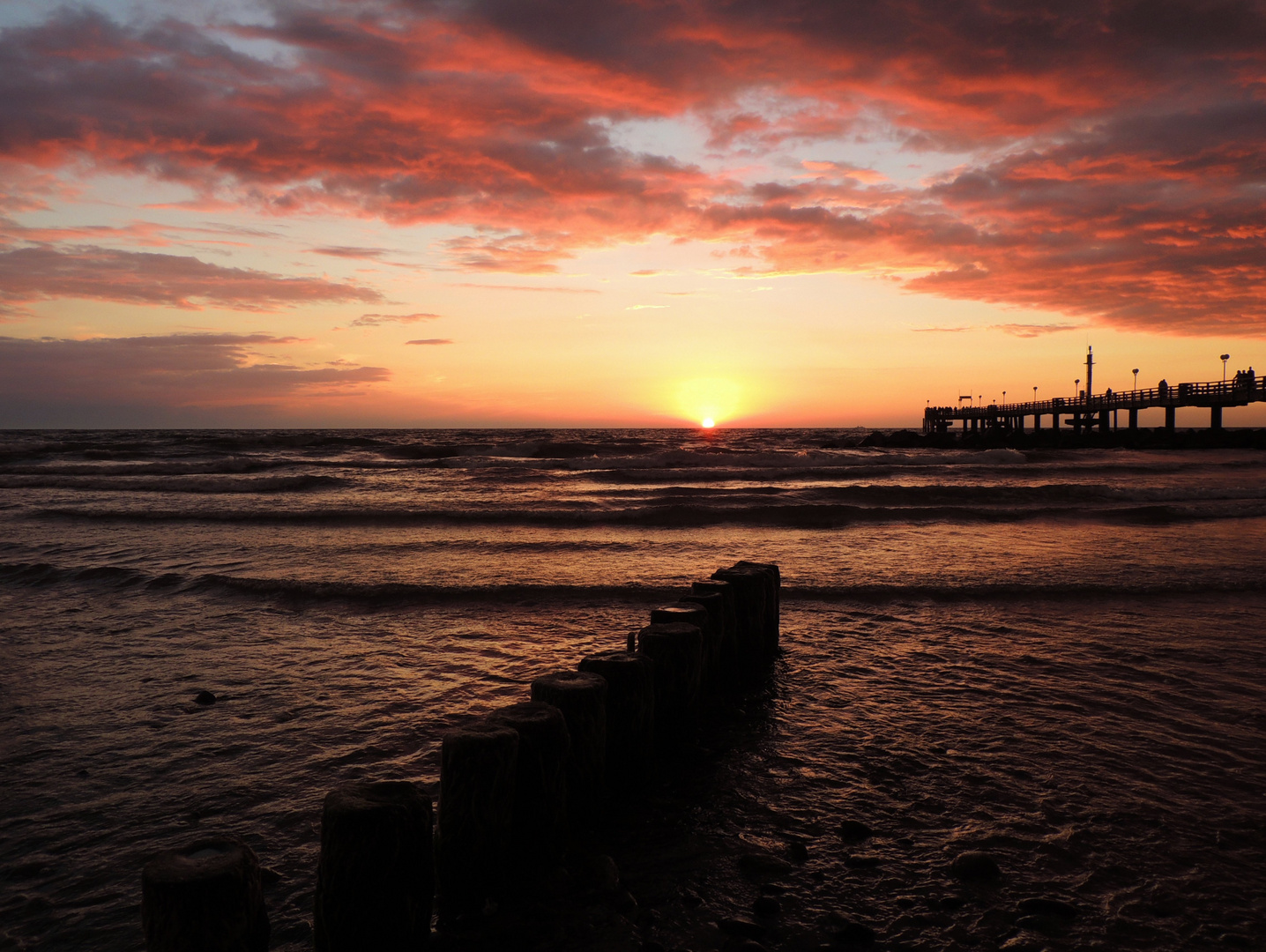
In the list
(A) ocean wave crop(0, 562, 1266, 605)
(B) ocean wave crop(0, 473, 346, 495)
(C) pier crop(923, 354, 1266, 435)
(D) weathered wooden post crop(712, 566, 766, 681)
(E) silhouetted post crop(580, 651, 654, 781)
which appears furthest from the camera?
(C) pier crop(923, 354, 1266, 435)

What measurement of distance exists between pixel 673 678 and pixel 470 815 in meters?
1.97

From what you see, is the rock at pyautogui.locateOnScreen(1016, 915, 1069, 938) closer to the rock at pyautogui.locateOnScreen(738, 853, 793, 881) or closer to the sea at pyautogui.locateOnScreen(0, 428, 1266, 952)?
the sea at pyautogui.locateOnScreen(0, 428, 1266, 952)

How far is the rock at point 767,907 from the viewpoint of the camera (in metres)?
3.23

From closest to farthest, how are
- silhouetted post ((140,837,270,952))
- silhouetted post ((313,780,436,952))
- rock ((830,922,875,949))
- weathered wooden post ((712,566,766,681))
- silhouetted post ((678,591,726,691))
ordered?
silhouetted post ((140,837,270,952))
silhouetted post ((313,780,436,952))
rock ((830,922,875,949))
silhouetted post ((678,591,726,691))
weathered wooden post ((712,566,766,681))

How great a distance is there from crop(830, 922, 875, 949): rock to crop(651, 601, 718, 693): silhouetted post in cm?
227

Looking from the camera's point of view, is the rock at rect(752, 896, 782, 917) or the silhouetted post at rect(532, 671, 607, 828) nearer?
the rock at rect(752, 896, 782, 917)

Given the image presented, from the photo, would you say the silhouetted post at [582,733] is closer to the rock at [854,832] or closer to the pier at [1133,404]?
the rock at [854,832]

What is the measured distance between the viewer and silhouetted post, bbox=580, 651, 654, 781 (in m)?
4.38

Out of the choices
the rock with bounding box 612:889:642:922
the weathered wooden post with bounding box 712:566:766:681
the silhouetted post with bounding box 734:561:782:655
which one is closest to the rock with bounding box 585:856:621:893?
the rock with bounding box 612:889:642:922

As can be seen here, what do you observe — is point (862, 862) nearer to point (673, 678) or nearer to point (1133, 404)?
point (673, 678)

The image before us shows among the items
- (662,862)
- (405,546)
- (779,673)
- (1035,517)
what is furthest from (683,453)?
(662,862)

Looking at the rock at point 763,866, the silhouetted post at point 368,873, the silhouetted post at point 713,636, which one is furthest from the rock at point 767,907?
the silhouetted post at point 713,636

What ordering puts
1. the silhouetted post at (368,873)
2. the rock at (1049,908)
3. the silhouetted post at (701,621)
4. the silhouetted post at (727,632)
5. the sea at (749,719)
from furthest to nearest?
the silhouetted post at (727,632), the silhouetted post at (701,621), the sea at (749,719), the rock at (1049,908), the silhouetted post at (368,873)

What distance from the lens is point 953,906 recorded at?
10.7 feet
